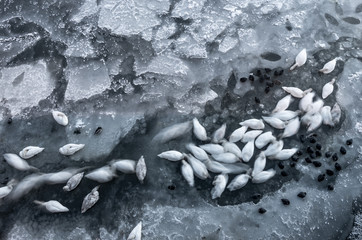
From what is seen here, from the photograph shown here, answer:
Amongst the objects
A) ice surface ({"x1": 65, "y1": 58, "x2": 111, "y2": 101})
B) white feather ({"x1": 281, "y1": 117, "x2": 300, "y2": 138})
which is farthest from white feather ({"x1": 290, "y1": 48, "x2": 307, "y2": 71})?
ice surface ({"x1": 65, "y1": 58, "x2": 111, "y2": 101})

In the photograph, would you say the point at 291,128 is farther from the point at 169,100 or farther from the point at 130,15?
the point at 130,15

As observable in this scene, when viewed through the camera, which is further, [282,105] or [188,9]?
[188,9]

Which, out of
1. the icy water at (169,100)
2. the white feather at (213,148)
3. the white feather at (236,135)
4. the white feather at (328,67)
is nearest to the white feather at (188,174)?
the icy water at (169,100)

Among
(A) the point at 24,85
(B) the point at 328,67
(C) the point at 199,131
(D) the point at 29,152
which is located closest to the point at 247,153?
(C) the point at 199,131

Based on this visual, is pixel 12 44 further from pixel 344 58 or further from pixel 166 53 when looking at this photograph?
pixel 344 58

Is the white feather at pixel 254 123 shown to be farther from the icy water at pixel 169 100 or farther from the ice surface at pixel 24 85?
the ice surface at pixel 24 85

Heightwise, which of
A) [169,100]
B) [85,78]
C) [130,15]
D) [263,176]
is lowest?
[263,176]

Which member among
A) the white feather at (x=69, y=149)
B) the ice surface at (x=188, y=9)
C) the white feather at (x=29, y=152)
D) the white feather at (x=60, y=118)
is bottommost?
the white feather at (x=69, y=149)

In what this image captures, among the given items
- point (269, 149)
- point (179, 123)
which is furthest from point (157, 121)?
point (269, 149)

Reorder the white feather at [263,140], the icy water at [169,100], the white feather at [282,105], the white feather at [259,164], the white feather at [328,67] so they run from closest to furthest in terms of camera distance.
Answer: the icy water at [169,100], the white feather at [259,164], the white feather at [263,140], the white feather at [282,105], the white feather at [328,67]

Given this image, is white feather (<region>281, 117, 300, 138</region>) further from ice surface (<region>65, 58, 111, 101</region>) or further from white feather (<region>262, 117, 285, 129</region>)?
ice surface (<region>65, 58, 111, 101</region>)
